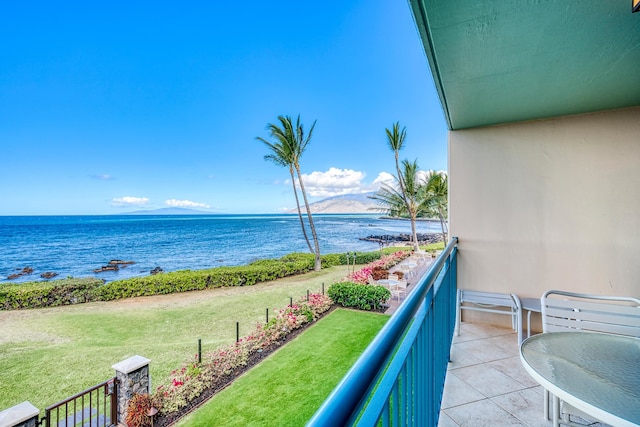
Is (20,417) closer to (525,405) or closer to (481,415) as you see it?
(481,415)

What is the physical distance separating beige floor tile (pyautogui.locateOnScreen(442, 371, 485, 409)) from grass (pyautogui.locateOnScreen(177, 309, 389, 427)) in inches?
47.4

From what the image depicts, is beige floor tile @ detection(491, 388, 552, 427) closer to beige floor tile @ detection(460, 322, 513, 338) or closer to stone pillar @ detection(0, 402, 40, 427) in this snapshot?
beige floor tile @ detection(460, 322, 513, 338)

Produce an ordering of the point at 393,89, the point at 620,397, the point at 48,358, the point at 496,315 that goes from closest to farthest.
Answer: the point at 620,397 < the point at 496,315 < the point at 48,358 < the point at 393,89

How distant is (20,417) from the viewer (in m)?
2.77

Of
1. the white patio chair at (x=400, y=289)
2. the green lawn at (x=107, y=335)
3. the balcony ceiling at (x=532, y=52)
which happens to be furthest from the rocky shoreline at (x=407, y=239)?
the balcony ceiling at (x=532, y=52)

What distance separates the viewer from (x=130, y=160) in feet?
137

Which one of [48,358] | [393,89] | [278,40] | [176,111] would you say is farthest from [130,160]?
[48,358]

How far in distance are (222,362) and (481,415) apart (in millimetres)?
4369

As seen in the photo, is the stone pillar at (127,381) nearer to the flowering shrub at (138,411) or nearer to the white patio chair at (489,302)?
the flowering shrub at (138,411)

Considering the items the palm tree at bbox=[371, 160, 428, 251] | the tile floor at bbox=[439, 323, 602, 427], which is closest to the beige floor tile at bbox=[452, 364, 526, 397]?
the tile floor at bbox=[439, 323, 602, 427]

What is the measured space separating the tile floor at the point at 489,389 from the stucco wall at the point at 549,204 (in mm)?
728

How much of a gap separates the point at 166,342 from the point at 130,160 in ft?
144

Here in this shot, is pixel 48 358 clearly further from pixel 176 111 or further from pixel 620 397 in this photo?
pixel 176 111

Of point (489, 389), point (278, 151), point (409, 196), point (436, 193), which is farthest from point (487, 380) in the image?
point (409, 196)
